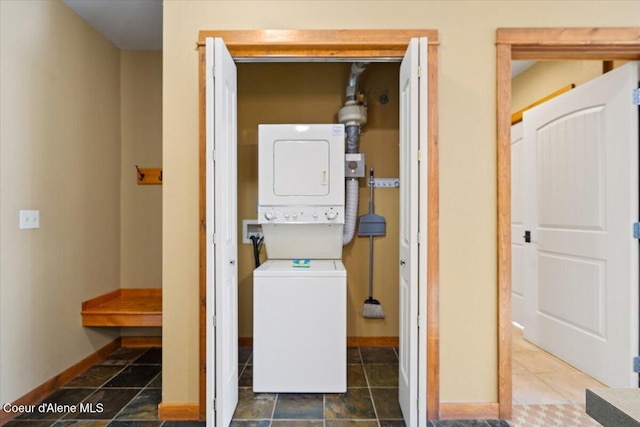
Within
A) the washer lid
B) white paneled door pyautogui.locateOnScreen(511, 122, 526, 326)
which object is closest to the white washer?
the washer lid

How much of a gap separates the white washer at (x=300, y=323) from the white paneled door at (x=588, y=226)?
181cm

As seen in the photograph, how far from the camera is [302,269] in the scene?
7.50ft

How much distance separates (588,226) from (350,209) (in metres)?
1.76

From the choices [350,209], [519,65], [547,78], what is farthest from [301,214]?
[519,65]

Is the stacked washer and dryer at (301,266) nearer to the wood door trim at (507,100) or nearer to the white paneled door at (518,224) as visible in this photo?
the wood door trim at (507,100)

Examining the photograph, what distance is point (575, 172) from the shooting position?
2559 mm

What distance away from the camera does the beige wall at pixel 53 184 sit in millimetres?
2006

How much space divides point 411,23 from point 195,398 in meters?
2.59

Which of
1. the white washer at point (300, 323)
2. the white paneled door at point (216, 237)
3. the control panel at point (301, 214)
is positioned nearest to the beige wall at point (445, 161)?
the white paneled door at point (216, 237)

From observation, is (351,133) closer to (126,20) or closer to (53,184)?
(126,20)

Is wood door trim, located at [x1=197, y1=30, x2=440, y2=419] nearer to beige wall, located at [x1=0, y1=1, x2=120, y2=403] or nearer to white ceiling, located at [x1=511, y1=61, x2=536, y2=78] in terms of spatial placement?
beige wall, located at [x1=0, y1=1, x2=120, y2=403]

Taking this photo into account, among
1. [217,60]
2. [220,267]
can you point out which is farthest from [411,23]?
[220,267]

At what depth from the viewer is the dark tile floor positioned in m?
1.97

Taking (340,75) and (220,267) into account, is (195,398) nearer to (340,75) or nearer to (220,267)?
(220,267)
